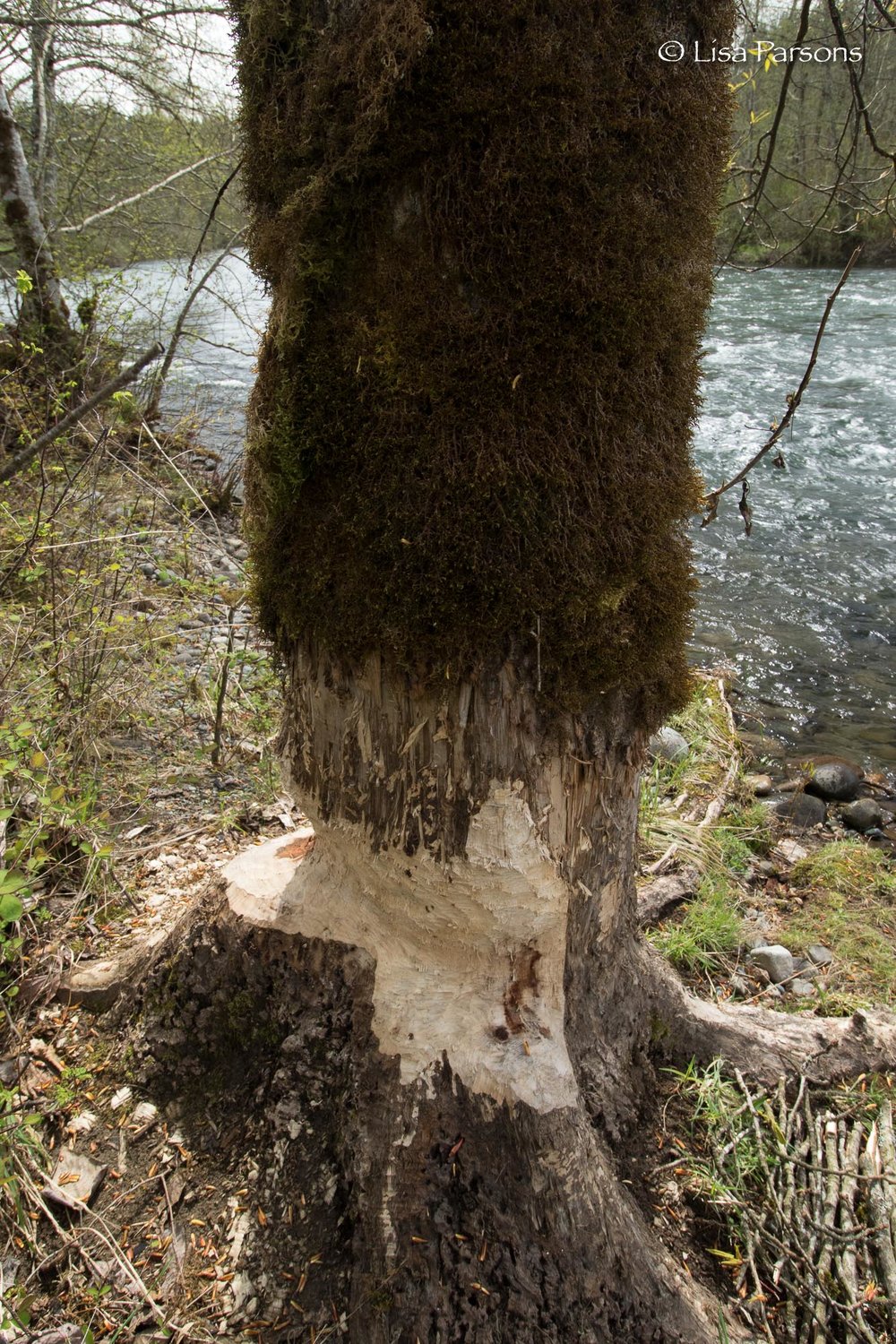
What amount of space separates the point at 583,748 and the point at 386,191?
3.38 feet

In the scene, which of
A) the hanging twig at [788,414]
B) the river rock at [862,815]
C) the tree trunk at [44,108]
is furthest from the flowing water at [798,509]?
the hanging twig at [788,414]

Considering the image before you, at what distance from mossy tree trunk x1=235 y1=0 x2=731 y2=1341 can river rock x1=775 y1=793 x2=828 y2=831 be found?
126 inches

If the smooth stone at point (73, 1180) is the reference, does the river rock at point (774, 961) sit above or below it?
below

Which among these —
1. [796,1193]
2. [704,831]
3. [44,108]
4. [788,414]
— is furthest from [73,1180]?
[44,108]

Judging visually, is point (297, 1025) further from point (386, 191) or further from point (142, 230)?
point (142, 230)

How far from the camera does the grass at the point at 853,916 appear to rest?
3061 millimetres

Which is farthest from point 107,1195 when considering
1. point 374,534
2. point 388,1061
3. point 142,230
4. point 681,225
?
point 142,230

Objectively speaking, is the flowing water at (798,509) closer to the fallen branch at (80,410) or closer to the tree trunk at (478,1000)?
the fallen branch at (80,410)

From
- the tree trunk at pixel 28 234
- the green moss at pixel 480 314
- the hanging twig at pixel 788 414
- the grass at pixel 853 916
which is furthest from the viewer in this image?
the tree trunk at pixel 28 234

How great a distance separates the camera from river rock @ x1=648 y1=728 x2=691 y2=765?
4.50 metres

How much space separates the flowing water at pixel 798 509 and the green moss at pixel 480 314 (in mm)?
2146

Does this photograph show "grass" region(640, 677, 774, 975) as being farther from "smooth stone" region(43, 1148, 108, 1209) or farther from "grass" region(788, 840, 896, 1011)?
"smooth stone" region(43, 1148, 108, 1209)

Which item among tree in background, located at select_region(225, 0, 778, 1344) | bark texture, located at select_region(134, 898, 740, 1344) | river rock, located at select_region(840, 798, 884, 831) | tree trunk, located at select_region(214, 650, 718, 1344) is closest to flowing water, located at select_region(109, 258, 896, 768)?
river rock, located at select_region(840, 798, 884, 831)

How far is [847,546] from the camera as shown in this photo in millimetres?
7379
